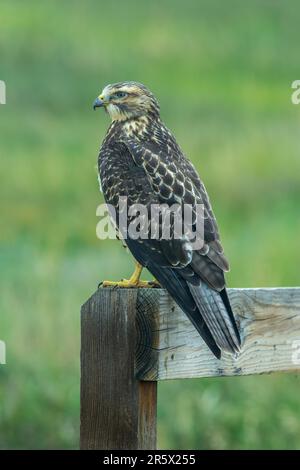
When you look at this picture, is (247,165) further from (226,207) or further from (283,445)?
(283,445)

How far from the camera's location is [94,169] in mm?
14844

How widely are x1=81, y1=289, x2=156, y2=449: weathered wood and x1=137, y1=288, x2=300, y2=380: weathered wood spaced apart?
4 cm

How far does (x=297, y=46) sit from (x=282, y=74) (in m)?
1.52

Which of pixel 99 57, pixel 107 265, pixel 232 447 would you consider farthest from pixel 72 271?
pixel 99 57

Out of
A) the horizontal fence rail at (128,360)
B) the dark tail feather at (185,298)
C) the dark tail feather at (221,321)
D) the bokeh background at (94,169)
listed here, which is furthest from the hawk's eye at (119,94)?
the bokeh background at (94,169)

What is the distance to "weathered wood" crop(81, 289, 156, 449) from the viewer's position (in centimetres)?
415

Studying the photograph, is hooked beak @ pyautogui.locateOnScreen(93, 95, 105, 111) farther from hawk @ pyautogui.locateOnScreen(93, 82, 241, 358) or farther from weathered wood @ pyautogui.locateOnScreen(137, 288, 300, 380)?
weathered wood @ pyautogui.locateOnScreen(137, 288, 300, 380)

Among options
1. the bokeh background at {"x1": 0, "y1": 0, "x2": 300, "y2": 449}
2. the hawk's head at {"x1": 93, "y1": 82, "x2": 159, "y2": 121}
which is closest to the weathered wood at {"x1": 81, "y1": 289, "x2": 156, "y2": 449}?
the hawk's head at {"x1": 93, "y1": 82, "x2": 159, "y2": 121}

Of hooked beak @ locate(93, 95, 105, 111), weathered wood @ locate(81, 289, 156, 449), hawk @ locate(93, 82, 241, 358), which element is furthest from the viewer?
hooked beak @ locate(93, 95, 105, 111)

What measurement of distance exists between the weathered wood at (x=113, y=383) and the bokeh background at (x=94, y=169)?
14.0 feet

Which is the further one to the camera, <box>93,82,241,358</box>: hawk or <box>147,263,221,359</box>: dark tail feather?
<box>93,82,241,358</box>: hawk

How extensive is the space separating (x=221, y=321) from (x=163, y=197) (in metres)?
1.10

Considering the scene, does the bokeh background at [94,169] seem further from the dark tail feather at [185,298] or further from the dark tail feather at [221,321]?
the dark tail feather at [221,321]

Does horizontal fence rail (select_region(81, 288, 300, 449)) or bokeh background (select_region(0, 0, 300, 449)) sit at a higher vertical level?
bokeh background (select_region(0, 0, 300, 449))
